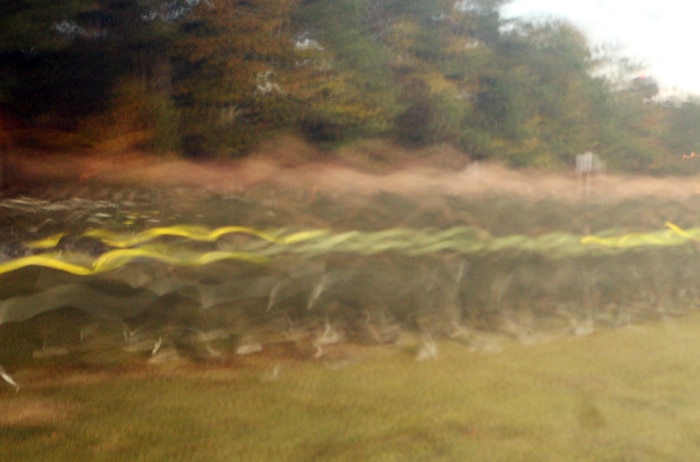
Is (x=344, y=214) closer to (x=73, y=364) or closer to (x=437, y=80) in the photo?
(x=437, y=80)

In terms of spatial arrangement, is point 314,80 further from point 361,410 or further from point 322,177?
point 361,410

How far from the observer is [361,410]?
1.93 metres

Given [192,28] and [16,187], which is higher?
[192,28]

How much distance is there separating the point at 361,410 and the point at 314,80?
1485 millimetres

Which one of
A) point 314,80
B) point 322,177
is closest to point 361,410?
point 322,177

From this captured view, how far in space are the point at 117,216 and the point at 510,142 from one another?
1790 mm

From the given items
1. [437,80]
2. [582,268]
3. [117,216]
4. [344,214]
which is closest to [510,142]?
[437,80]

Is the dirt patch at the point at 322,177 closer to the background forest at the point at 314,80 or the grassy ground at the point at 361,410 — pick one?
the background forest at the point at 314,80

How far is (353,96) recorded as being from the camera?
9.71 feet

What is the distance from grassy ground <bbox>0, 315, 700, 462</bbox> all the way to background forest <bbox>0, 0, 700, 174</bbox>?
0.97 m

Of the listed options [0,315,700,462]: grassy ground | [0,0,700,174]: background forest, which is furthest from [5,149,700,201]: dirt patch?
[0,315,700,462]: grassy ground

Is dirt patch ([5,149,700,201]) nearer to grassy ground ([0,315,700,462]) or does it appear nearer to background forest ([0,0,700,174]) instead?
background forest ([0,0,700,174])

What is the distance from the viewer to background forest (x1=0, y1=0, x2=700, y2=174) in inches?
98.6

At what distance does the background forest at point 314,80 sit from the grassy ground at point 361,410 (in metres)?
0.97
